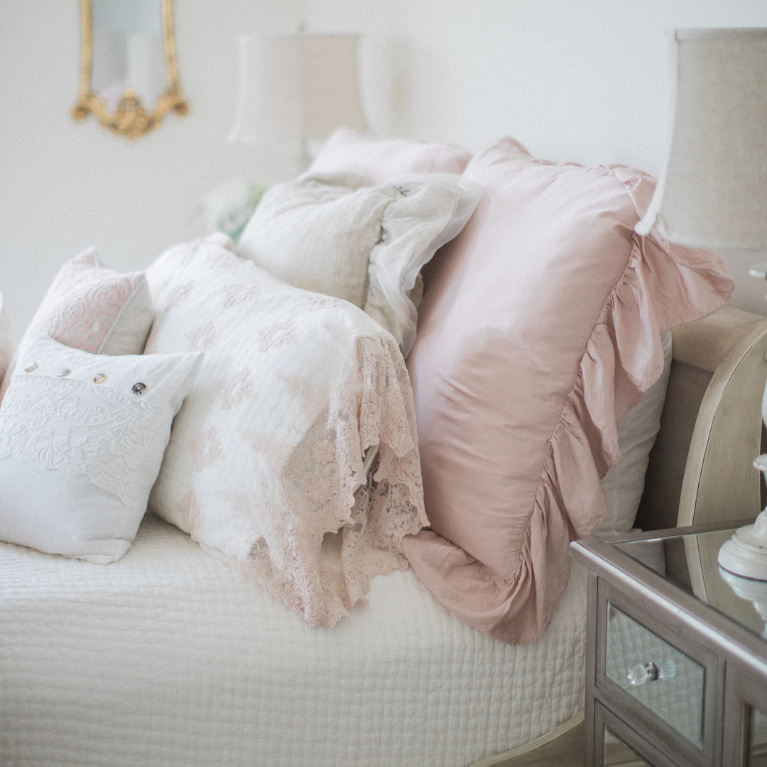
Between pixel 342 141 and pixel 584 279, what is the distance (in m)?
1.19

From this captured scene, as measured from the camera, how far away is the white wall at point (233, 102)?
145 cm

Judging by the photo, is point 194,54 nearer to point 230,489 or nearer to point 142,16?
point 142,16

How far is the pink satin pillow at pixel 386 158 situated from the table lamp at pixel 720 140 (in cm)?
71

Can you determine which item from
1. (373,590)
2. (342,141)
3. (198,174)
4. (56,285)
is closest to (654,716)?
(373,590)

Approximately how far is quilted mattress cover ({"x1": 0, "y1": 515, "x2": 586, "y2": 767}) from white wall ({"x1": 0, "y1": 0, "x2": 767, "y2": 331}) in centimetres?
81

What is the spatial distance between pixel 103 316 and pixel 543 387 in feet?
2.34

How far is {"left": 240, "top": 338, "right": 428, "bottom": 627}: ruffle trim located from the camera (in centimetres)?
97

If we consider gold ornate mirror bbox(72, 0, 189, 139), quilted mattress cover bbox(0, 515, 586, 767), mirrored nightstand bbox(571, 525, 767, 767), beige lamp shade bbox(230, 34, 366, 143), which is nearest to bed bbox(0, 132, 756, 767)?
quilted mattress cover bbox(0, 515, 586, 767)

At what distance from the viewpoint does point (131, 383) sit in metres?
1.08

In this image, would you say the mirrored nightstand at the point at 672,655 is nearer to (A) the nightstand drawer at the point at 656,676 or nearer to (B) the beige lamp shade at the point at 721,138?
(A) the nightstand drawer at the point at 656,676

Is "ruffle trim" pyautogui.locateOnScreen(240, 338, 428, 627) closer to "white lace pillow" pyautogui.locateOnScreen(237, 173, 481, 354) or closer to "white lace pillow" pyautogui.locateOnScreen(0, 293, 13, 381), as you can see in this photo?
"white lace pillow" pyautogui.locateOnScreen(237, 173, 481, 354)

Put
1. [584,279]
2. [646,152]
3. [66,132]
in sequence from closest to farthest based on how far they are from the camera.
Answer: [584,279] → [646,152] → [66,132]

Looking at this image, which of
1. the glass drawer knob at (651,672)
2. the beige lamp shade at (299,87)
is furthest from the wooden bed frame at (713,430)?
the beige lamp shade at (299,87)

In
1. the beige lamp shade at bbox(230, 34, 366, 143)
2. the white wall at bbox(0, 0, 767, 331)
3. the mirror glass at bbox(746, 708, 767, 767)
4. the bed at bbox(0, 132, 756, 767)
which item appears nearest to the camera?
the mirror glass at bbox(746, 708, 767, 767)
